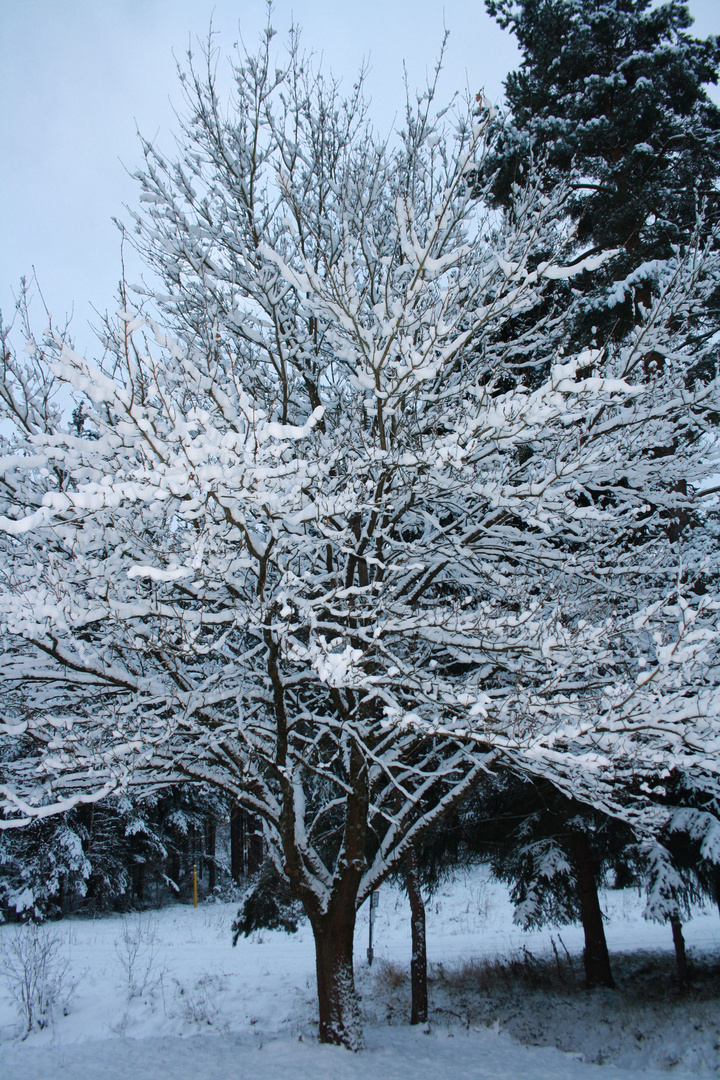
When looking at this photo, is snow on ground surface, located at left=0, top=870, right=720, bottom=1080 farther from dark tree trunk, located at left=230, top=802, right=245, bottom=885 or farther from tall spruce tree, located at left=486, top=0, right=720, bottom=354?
dark tree trunk, located at left=230, top=802, right=245, bottom=885

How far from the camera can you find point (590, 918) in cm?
736

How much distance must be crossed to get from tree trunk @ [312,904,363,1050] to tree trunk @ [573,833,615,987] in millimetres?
3410

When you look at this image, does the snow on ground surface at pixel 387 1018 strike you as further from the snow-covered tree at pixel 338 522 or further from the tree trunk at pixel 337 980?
Answer: the snow-covered tree at pixel 338 522

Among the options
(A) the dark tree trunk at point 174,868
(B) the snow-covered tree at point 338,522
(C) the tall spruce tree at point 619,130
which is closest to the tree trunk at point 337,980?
(B) the snow-covered tree at point 338,522

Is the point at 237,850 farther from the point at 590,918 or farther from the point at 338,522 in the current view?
the point at 338,522

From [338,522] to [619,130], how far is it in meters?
6.92

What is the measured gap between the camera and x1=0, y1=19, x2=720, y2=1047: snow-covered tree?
10.9 feet

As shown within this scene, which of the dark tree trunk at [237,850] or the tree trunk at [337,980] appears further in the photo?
the dark tree trunk at [237,850]

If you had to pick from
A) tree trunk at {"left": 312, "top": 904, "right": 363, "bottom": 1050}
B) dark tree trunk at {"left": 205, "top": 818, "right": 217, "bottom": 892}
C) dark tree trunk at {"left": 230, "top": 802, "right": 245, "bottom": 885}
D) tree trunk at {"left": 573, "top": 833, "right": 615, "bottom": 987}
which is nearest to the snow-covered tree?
tree trunk at {"left": 312, "top": 904, "right": 363, "bottom": 1050}

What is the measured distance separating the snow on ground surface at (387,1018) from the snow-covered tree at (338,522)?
1058mm

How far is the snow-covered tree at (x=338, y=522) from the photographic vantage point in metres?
3.32

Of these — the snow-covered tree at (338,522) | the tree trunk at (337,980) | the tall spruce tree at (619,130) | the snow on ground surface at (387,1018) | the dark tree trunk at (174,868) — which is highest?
the tall spruce tree at (619,130)

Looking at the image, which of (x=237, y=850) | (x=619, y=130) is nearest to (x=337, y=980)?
(x=619, y=130)

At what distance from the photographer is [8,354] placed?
181 inches
